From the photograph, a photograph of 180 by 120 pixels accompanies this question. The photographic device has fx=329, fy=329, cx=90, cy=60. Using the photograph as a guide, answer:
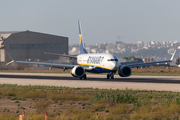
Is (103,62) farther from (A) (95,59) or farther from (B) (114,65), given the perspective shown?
(A) (95,59)

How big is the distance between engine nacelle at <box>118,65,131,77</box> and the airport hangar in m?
65.8

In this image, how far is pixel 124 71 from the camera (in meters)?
54.8

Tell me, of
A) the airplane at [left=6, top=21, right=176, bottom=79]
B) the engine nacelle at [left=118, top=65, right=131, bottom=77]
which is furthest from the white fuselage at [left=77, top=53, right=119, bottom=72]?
the engine nacelle at [left=118, top=65, right=131, bottom=77]

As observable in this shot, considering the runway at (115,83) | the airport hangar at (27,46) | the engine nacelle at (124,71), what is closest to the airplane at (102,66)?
the engine nacelle at (124,71)

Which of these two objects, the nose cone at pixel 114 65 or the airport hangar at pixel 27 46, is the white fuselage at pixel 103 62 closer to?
the nose cone at pixel 114 65

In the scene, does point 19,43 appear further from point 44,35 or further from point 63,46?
point 63,46

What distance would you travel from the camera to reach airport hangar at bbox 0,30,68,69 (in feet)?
394

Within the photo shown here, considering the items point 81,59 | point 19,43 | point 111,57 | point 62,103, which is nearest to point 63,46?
point 19,43

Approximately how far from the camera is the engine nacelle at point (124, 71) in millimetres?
54344

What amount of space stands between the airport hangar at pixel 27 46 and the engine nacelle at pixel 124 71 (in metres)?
65.8

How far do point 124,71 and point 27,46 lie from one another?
76.0m

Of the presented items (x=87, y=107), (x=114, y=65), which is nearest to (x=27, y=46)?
(x=114, y=65)

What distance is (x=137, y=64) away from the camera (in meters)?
58.1

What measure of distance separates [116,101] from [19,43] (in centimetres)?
10295
